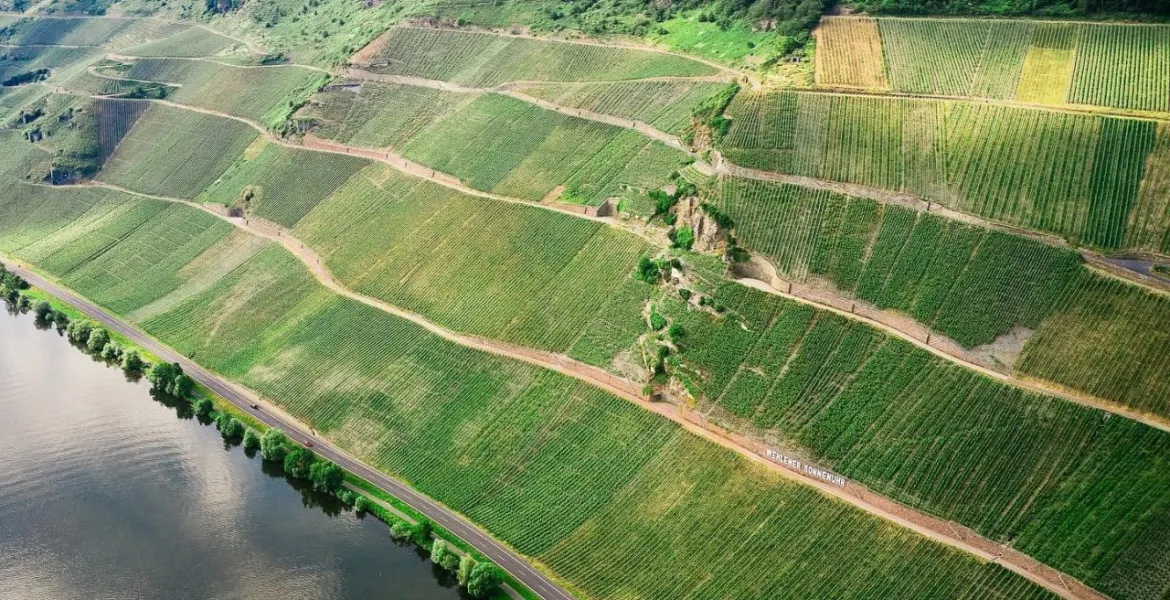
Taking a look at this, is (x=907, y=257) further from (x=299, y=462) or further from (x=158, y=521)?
(x=158, y=521)

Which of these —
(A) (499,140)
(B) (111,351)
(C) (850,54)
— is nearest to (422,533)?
(B) (111,351)

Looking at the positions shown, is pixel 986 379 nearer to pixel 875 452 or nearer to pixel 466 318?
pixel 875 452

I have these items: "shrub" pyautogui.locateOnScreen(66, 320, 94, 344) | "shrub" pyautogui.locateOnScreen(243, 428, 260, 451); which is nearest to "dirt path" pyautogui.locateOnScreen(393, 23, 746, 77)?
"shrub" pyautogui.locateOnScreen(66, 320, 94, 344)

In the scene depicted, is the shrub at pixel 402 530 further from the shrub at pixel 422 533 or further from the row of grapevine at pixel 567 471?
the row of grapevine at pixel 567 471

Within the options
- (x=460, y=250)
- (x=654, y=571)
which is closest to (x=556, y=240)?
(x=460, y=250)

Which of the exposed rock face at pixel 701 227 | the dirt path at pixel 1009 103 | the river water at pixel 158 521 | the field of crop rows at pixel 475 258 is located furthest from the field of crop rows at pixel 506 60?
the river water at pixel 158 521
